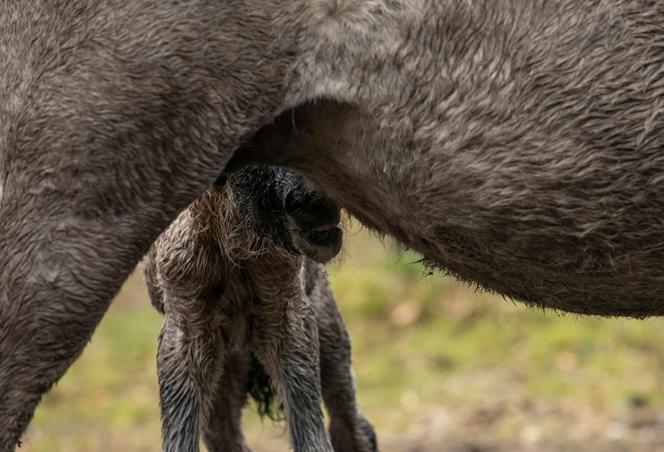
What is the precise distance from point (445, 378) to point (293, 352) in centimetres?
466

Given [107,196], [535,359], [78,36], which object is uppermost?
[535,359]

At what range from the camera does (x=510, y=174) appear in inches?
130

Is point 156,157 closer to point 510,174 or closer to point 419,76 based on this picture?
point 419,76

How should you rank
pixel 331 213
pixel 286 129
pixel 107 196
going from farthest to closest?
pixel 331 213
pixel 286 129
pixel 107 196

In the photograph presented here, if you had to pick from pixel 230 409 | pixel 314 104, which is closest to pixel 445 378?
pixel 230 409

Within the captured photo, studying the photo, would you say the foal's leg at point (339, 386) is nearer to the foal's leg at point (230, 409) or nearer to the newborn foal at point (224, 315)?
the newborn foal at point (224, 315)

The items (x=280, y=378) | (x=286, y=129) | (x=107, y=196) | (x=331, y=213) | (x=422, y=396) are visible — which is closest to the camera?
(x=107, y=196)

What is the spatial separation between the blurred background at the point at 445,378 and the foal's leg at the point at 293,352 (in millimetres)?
2436

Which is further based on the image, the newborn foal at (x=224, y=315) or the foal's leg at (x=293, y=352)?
the foal's leg at (x=293, y=352)

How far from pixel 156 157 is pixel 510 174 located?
881 mm

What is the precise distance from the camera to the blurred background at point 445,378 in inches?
348

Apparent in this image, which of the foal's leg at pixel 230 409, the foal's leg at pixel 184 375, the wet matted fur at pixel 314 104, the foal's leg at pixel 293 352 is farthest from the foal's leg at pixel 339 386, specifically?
the wet matted fur at pixel 314 104

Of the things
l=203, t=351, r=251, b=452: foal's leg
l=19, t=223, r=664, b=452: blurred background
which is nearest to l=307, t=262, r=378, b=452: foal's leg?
l=203, t=351, r=251, b=452: foal's leg

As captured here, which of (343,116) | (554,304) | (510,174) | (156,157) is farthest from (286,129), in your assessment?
(554,304)
